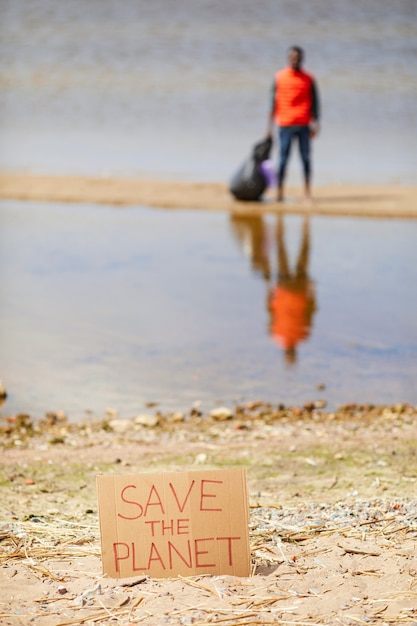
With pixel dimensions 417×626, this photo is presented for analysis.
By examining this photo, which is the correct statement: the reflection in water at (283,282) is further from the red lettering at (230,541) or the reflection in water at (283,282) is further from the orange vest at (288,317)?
the red lettering at (230,541)

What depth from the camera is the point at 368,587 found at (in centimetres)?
398

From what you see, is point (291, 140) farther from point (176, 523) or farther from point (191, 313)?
point (176, 523)

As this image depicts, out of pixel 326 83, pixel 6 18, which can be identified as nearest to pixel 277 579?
pixel 326 83

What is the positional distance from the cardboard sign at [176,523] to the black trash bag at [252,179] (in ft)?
31.0

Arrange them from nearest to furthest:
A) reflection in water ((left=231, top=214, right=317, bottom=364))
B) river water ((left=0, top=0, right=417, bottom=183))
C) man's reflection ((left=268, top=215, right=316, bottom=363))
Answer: man's reflection ((left=268, top=215, right=316, bottom=363)) < reflection in water ((left=231, top=214, right=317, bottom=364)) < river water ((left=0, top=0, right=417, bottom=183))

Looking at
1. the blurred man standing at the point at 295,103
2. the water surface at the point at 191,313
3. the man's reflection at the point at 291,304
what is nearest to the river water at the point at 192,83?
the blurred man standing at the point at 295,103

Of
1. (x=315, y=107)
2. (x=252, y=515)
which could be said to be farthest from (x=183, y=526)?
(x=315, y=107)

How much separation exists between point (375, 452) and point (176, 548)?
2.05 m

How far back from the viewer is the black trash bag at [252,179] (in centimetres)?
1330

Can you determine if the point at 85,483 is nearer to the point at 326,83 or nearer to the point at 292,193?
the point at 292,193

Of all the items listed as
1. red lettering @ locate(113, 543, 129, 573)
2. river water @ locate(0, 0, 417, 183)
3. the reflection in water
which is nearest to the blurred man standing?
the reflection in water

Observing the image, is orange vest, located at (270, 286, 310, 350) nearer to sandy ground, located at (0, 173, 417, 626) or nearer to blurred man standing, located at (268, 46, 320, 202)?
sandy ground, located at (0, 173, 417, 626)

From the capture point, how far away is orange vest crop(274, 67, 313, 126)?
12.4 meters

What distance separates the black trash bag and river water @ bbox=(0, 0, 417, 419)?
684 millimetres
